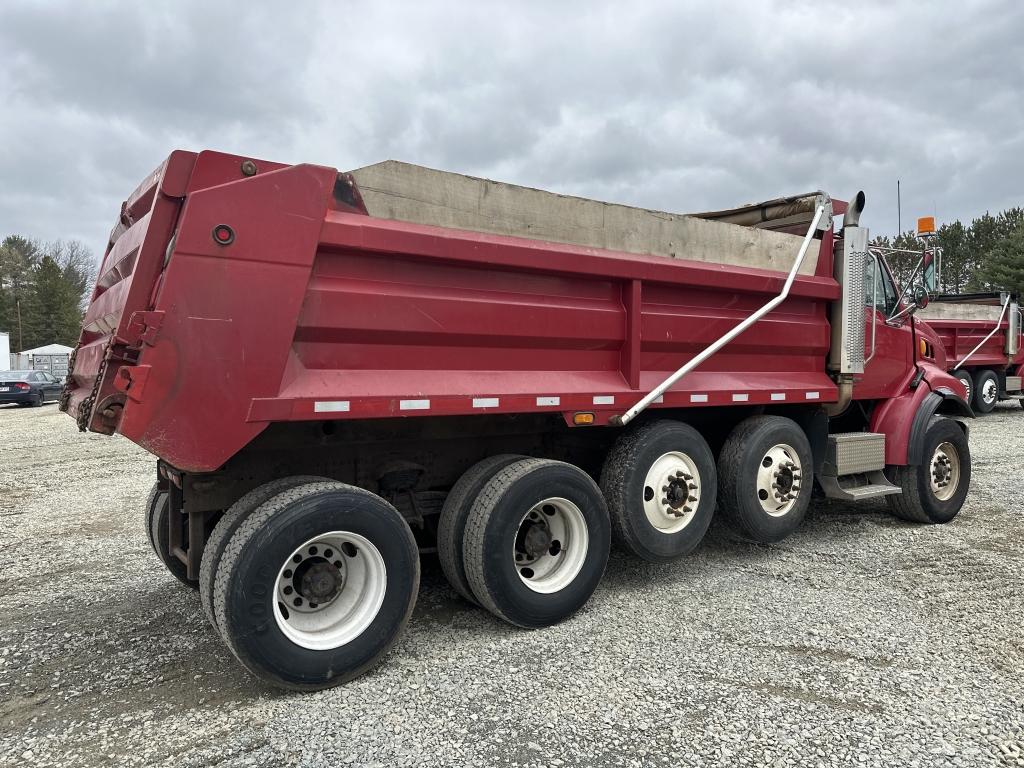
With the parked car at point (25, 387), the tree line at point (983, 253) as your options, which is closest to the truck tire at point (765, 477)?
the parked car at point (25, 387)

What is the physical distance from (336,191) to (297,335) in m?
0.74

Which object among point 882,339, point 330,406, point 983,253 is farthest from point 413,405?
point 983,253

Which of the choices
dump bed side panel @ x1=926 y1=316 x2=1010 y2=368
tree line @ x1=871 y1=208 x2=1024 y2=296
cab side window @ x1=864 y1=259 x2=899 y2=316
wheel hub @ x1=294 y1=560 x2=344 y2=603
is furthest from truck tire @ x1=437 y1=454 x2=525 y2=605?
tree line @ x1=871 y1=208 x2=1024 y2=296

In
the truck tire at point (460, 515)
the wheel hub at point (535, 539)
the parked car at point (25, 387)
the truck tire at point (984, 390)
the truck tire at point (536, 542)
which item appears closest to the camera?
the truck tire at point (536, 542)

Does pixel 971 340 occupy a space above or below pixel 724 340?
above

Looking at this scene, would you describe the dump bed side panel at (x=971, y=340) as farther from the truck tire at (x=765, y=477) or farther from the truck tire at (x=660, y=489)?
the truck tire at (x=660, y=489)

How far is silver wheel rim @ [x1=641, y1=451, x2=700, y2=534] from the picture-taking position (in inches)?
172

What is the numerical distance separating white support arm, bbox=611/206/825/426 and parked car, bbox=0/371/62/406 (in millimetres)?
23986

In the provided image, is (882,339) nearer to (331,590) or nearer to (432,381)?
(432,381)

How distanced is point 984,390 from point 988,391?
23 centimetres

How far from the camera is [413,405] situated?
11.2ft

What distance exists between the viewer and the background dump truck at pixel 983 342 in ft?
48.3

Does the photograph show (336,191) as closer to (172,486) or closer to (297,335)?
(297,335)

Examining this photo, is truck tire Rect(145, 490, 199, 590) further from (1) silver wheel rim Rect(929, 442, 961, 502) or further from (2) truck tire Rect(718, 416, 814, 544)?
(1) silver wheel rim Rect(929, 442, 961, 502)
